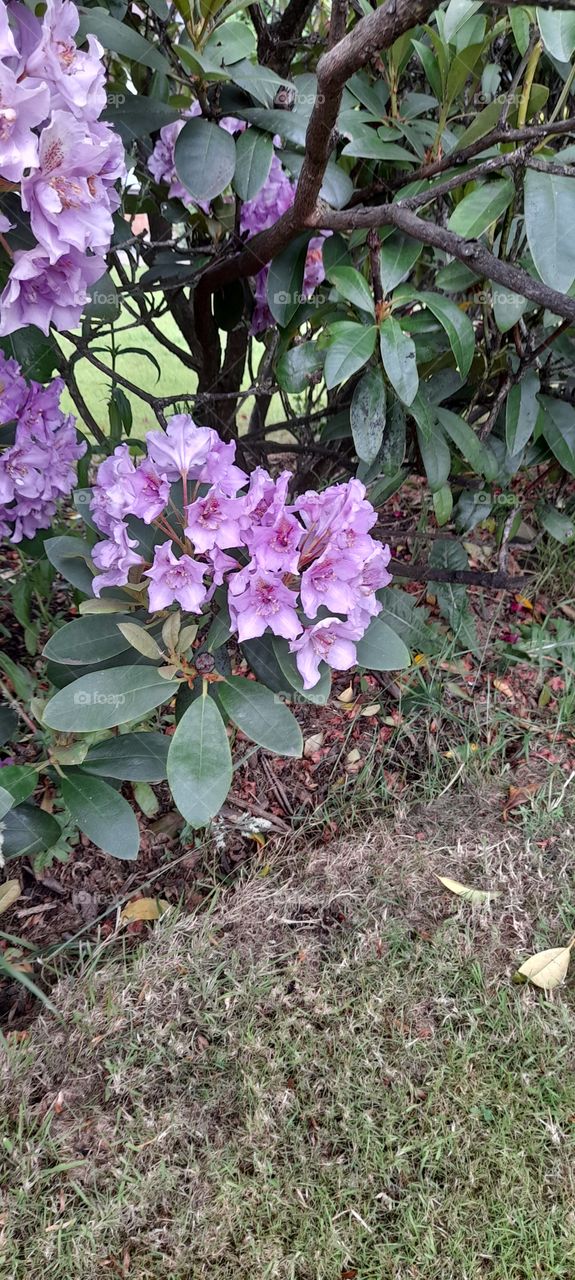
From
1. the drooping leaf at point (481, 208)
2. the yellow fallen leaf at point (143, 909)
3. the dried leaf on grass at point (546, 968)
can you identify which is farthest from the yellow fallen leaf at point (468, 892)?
the drooping leaf at point (481, 208)

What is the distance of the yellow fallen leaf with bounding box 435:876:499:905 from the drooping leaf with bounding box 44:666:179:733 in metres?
0.76

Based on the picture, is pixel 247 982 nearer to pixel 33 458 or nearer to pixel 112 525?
pixel 112 525

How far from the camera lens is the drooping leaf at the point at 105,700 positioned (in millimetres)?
1138

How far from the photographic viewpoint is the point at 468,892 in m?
1.61

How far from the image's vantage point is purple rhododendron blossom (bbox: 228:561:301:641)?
1088 millimetres

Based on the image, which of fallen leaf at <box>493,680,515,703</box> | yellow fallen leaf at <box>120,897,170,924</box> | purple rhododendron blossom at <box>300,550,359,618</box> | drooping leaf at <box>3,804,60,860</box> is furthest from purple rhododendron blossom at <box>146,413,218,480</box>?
fallen leaf at <box>493,680,515,703</box>

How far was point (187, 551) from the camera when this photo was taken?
1.14 metres

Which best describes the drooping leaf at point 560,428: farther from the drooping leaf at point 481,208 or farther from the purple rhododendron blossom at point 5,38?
the purple rhododendron blossom at point 5,38

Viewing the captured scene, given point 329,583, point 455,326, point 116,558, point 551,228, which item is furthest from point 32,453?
point 551,228

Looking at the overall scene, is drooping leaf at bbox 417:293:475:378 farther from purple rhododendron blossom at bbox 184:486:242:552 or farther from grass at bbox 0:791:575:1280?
grass at bbox 0:791:575:1280

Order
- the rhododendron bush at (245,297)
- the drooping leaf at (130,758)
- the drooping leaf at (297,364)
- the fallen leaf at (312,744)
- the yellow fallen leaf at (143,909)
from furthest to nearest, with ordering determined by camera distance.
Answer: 1. the fallen leaf at (312,744)
2. the yellow fallen leaf at (143,909)
3. the drooping leaf at (297,364)
4. the drooping leaf at (130,758)
5. the rhododendron bush at (245,297)

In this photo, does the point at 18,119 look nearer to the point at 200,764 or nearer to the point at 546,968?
the point at 200,764

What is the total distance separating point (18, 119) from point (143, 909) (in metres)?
1.24

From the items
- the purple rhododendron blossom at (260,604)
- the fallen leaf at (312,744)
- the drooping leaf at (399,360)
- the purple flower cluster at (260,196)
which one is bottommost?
the fallen leaf at (312,744)
